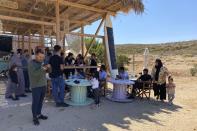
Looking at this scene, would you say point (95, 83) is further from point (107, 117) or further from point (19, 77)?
point (19, 77)

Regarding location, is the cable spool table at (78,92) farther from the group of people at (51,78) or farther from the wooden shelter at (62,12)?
the wooden shelter at (62,12)

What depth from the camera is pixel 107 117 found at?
7371 mm

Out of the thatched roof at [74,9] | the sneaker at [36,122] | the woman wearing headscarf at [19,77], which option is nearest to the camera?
the sneaker at [36,122]

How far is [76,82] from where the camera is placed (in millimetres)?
8758

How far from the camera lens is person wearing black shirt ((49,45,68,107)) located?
830 cm

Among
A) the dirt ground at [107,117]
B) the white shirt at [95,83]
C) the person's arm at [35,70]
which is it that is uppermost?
the person's arm at [35,70]

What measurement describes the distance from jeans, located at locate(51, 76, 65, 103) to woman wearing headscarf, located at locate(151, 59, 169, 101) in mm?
3356

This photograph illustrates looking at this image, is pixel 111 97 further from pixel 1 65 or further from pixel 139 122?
pixel 1 65

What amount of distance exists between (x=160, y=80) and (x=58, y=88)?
3462mm

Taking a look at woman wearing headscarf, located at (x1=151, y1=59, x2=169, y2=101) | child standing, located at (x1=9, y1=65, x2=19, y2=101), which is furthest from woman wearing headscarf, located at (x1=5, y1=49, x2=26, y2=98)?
woman wearing headscarf, located at (x1=151, y1=59, x2=169, y2=101)

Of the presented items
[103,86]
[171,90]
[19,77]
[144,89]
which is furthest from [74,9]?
[171,90]

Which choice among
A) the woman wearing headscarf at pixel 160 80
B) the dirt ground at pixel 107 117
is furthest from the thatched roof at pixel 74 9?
the dirt ground at pixel 107 117

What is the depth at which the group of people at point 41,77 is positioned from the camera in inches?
261

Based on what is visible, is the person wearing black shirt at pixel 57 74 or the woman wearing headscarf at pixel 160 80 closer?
the person wearing black shirt at pixel 57 74
